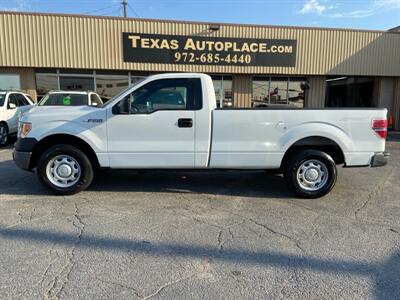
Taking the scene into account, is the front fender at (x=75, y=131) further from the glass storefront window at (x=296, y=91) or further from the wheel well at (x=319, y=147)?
the glass storefront window at (x=296, y=91)

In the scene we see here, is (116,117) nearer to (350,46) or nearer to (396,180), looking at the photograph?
(396,180)

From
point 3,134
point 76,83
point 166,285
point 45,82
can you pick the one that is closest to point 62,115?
point 166,285

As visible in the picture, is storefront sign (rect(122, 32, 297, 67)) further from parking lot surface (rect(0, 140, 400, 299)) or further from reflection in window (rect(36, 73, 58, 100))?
parking lot surface (rect(0, 140, 400, 299))

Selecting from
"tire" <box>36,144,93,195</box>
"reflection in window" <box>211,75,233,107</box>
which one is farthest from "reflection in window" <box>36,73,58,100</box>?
"tire" <box>36,144,93,195</box>

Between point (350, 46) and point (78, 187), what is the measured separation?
584 inches

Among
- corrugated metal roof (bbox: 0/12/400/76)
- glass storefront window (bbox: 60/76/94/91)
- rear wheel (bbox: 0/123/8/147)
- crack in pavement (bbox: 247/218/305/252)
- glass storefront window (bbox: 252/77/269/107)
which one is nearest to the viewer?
crack in pavement (bbox: 247/218/305/252)

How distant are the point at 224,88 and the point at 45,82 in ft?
27.3

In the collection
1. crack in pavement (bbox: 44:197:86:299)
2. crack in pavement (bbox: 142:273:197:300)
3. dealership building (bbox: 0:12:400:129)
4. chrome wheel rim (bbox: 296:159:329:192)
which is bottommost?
crack in pavement (bbox: 142:273:197:300)

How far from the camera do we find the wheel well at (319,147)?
5.09 metres

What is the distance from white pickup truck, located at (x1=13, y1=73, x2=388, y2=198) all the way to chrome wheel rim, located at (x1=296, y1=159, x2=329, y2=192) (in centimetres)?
2

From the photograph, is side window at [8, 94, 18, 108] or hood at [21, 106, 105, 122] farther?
side window at [8, 94, 18, 108]

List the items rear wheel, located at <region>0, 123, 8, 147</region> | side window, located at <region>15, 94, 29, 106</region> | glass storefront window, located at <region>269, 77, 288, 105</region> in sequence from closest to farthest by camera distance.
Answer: rear wheel, located at <region>0, 123, 8, 147</region>, side window, located at <region>15, 94, 29, 106</region>, glass storefront window, located at <region>269, 77, 288, 105</region>

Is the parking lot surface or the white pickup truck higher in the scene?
the white pickup truck

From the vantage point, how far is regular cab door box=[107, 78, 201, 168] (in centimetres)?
495
